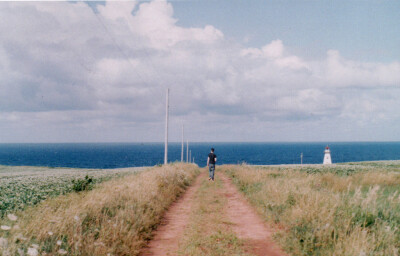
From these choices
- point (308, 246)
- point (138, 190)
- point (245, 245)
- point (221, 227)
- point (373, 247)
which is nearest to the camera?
point (373, 247)

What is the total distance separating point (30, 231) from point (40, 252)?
1.00 metres

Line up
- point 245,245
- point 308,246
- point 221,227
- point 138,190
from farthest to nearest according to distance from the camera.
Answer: point 138,190 < point 221,227 < point 245,245 < point 308,246

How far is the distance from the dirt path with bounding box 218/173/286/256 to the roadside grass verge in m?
0.25

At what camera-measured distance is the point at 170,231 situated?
773 cm

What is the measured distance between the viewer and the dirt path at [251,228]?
20.7ft

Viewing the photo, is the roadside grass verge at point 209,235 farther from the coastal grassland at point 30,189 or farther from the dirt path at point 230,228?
the coastal grassland at point 30,189

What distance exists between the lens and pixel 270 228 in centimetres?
794

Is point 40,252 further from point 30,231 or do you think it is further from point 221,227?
point 221,227

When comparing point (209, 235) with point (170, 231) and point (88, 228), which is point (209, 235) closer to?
point (170, 231)

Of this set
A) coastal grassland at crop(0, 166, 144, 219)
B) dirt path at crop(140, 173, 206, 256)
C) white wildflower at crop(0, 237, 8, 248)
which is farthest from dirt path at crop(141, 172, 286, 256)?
coastal grassland at crop(0, 166, 144, 219)

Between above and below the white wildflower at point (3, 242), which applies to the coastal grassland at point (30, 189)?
below

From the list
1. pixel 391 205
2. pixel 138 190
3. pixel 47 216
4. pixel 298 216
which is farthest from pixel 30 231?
pixel 391 205

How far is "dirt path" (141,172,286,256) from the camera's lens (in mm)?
6293

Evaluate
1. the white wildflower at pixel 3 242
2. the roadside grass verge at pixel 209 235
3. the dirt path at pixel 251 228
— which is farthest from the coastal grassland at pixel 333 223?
the white wildflower at pixel 3 242
